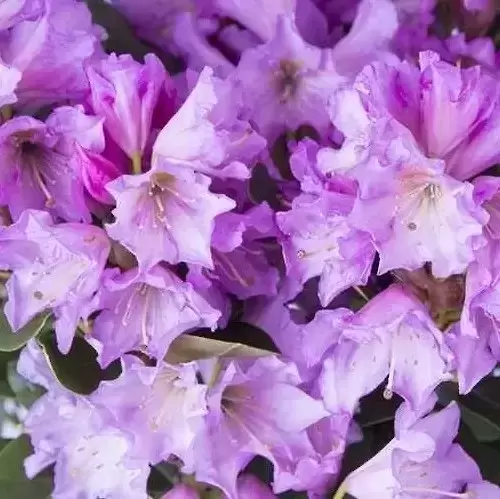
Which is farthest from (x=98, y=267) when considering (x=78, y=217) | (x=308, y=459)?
(x=308, y=459)

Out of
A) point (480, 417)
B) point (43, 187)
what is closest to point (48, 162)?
point (43, 187)

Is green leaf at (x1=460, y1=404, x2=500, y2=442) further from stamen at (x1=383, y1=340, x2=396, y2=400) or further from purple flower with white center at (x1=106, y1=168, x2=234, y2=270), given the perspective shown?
purple flower with white center at (x1=106, y1=168, x2=234, y2=270)

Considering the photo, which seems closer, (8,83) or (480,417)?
(8,83)

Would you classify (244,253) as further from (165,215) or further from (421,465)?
(421,465)

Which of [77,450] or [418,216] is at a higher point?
[418,216]

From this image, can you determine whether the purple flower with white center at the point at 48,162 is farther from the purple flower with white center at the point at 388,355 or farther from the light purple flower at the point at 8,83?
the purple flower with white center at the point at 388,355

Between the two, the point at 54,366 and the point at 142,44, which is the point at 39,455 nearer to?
the point at 54,366

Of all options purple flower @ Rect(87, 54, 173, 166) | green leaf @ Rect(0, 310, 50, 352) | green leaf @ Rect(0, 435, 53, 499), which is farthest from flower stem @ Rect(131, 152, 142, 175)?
green leaf @ Rect(0, 435, 53, 499)
